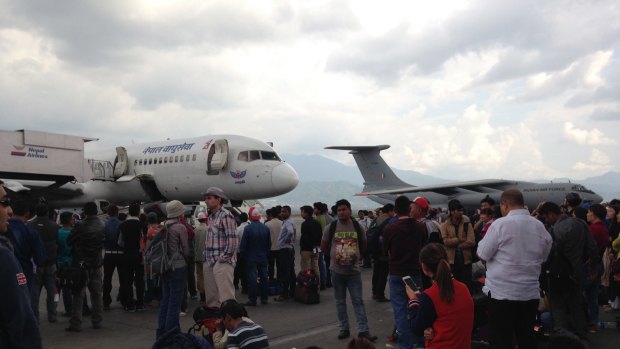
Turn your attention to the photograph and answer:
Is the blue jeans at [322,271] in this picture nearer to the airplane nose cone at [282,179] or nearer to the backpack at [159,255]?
the backpack at [159,255]

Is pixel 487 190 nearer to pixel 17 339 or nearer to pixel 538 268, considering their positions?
pixel 538 268

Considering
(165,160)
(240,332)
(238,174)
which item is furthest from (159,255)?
(165,160)

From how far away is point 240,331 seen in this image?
4.72 metres

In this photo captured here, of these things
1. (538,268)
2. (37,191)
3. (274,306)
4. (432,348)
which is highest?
(37,191)

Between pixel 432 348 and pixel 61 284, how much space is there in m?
5.79

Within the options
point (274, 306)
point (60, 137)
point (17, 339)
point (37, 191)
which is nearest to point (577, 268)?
point (274, 306)

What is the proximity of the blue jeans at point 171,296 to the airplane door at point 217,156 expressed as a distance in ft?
41.2

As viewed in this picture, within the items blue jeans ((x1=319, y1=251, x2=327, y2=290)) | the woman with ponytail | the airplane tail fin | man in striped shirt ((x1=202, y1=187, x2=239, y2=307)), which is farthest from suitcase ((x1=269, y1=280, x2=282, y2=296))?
the airplane tail fin

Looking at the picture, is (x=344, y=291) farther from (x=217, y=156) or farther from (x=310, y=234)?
(x=217, y=156)

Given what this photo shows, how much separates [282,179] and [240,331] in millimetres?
14566

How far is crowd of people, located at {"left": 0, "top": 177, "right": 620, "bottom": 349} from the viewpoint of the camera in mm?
4164

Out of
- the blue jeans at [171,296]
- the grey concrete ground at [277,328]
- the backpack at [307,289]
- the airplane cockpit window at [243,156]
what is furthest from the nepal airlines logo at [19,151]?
the blue jeans at [171,296]

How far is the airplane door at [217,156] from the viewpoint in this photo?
778 inches

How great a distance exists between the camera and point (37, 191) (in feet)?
71.7
